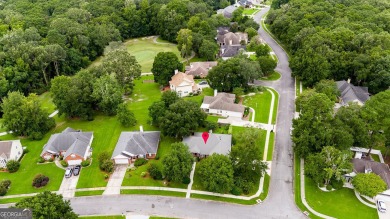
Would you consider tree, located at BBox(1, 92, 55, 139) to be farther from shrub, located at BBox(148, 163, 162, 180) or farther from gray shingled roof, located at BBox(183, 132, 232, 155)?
gray shingled roof, located at BBox(183, 132, 232, 155)

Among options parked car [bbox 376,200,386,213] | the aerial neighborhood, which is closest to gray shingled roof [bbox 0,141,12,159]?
the aerial neighborhood

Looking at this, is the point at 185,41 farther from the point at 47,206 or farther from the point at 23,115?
the point at 47,206

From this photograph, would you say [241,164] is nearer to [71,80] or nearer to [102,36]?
[71,80]

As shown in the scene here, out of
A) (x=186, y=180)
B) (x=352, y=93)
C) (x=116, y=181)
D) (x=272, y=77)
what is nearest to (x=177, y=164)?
(x=186, y=180)

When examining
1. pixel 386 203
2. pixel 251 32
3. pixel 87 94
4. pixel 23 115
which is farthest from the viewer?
pixel 251 32

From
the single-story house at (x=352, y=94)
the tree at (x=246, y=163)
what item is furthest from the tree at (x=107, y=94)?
the single-story house at (x=352, y=94)
